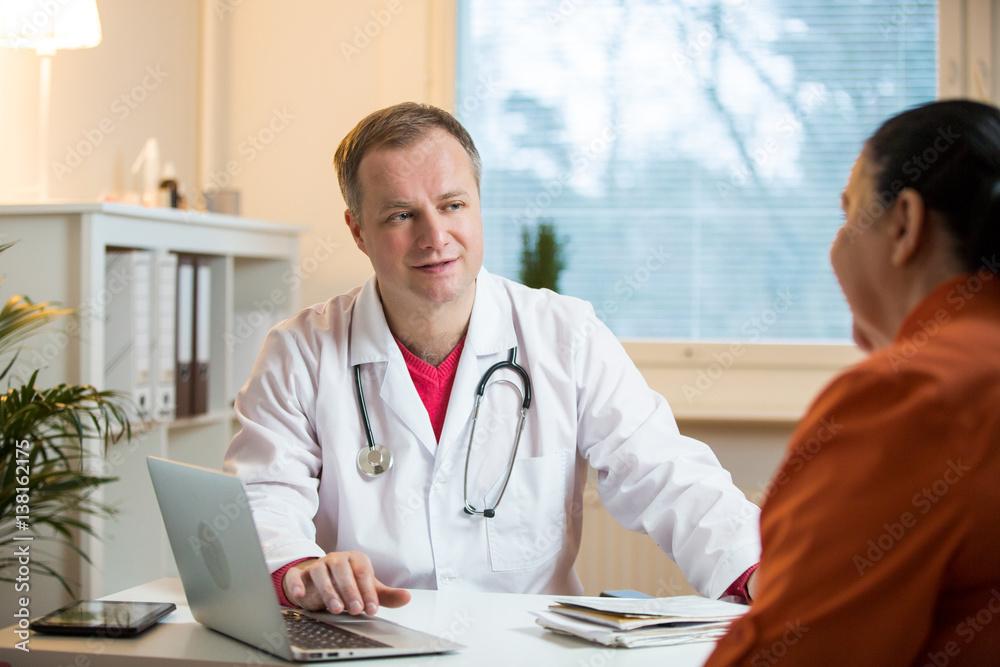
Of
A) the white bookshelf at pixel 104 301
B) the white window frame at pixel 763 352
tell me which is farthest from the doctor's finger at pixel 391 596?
the white window frame at pixel 763 352

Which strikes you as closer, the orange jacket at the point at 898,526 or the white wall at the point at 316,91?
the orange jacket at the point at 898,526

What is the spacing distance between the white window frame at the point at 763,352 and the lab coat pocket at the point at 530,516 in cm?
105

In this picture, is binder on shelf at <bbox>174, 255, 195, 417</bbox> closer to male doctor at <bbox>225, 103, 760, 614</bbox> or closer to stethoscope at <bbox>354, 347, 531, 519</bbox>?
male doctor at <bbox>225, 103, 760, 614</bbox>

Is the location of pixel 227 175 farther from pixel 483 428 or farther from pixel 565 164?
pixel 483 428

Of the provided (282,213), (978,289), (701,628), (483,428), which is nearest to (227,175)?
(282,213)

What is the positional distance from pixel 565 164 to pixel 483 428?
154 centimetres

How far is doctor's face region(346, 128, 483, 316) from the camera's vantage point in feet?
5.39

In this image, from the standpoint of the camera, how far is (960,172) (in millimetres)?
731

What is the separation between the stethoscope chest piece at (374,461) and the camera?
1.59 metres

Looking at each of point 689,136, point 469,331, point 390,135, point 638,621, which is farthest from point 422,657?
point 689,136

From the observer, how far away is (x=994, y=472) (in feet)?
2.08

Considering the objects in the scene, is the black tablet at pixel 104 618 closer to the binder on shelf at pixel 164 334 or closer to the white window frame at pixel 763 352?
the binder on shelf at pixel 164 334

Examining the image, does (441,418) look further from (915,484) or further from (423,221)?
(915,484)

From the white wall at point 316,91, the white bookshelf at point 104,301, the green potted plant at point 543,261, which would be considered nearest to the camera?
the white bookshelf at point 104,301
